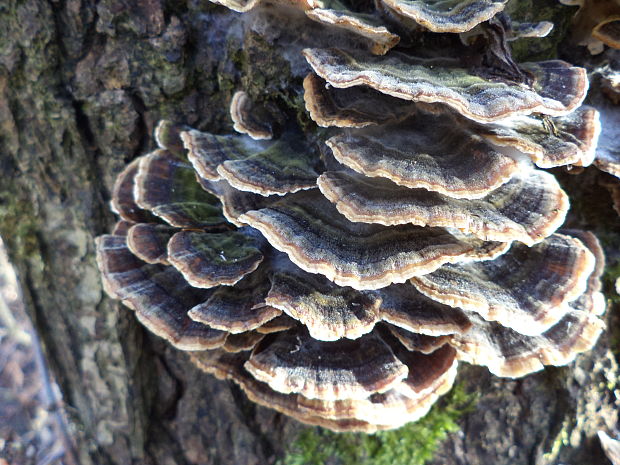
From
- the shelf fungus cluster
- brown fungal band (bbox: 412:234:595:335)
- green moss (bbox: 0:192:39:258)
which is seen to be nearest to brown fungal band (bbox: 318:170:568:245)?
the shelf fungus cluster

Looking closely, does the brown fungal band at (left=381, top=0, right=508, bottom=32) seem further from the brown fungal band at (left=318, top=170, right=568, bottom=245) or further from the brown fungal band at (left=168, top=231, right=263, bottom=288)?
the brown fungal band at (left=168, top=231, right=263, bottom=288)

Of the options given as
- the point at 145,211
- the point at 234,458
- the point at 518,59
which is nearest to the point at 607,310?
the point at 518,59

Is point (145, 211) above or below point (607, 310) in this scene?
above

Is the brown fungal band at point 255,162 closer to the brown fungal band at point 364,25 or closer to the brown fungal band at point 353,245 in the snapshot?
the brown fungal band at point 353,245

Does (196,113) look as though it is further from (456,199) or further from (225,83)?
(456,199)

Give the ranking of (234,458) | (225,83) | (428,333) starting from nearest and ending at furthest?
(428,333) < (225,83) < (234,458)

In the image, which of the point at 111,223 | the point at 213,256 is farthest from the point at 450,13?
the point at 111,223

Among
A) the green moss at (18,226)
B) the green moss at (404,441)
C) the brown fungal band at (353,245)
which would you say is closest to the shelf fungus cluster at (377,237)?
the brown fungal band at (353,245)
